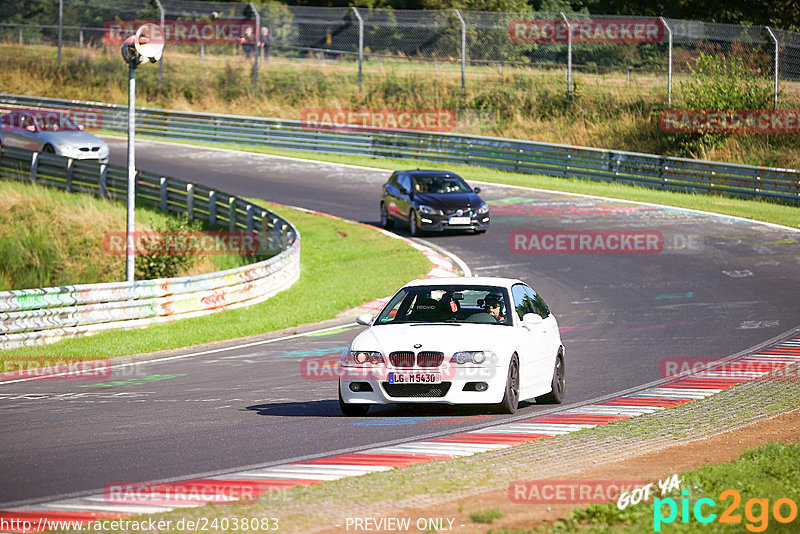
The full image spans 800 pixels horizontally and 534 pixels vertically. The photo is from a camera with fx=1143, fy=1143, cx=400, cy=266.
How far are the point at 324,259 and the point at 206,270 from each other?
311 centimetres

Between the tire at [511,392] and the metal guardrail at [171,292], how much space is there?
27.4ft

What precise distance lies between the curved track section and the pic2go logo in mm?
3229

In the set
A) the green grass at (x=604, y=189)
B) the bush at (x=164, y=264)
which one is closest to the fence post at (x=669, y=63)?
the green grass at (x=604, y=189)

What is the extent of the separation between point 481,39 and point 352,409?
32.5 meters

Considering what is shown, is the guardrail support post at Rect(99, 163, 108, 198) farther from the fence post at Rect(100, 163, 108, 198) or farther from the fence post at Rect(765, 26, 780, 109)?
the fence post at Rect(765, 26, 780, 109)

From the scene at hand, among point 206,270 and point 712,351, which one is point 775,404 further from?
point 206,270

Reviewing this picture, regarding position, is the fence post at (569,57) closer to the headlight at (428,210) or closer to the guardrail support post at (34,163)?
the headlight at (428,210)

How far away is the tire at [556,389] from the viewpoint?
39.6 ft

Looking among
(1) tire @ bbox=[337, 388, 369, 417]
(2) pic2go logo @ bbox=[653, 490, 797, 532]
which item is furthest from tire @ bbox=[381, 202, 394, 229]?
(2) pic2go logo @ bbox=[653, 490, 797, 532]

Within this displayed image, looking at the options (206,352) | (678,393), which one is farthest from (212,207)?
(678,393)

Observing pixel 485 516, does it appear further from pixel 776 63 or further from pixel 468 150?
pixel 468 150

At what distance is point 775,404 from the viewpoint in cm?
1159

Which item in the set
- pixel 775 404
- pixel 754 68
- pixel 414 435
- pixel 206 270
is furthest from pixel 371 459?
pixel 754 68

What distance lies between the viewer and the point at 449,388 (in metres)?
10.7
